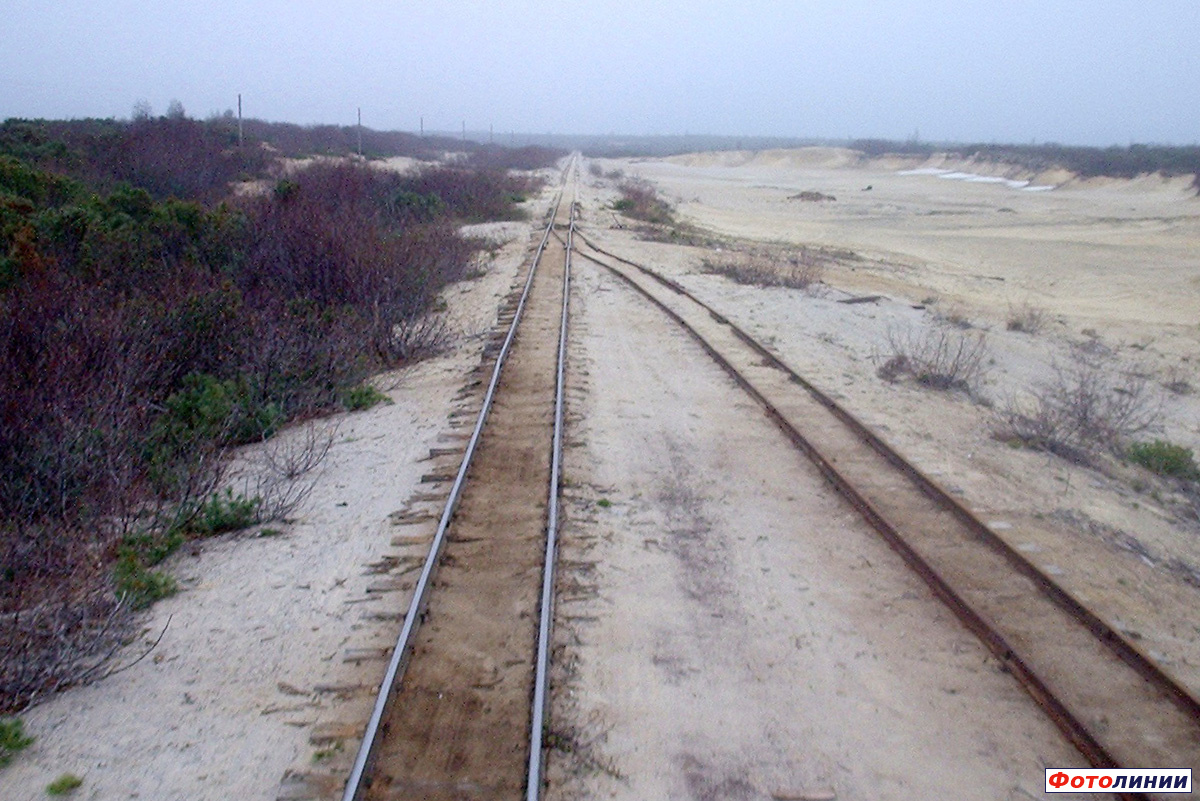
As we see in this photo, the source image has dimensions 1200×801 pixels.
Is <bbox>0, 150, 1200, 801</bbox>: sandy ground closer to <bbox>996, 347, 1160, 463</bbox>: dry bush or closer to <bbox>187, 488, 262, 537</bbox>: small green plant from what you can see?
<bbox>187, 488, 262, 537</bbox>: small green plant

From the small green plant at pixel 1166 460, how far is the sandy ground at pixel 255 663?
8082 mm

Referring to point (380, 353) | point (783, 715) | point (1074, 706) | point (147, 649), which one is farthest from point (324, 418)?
point (1074, 706)

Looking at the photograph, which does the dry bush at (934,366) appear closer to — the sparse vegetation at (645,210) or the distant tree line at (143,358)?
the distant tree line at (143,358)

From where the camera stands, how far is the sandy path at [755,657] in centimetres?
485

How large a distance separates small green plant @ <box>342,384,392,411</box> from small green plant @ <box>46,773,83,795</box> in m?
7.04

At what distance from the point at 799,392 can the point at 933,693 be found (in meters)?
6.65

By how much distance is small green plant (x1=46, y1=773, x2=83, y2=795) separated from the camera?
14.9 ft

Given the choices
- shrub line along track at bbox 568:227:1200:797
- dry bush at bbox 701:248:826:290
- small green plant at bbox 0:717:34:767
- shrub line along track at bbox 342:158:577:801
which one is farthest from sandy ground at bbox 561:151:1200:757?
small green plant at bbox 0:717:34:767

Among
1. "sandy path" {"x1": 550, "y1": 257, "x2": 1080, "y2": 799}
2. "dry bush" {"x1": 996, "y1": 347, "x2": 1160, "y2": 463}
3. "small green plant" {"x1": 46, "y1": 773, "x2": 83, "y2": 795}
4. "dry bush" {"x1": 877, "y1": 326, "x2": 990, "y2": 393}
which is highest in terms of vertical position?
"dry bush" {"x1": 877, "y1": 326, "x2": 990, "y2": 393}

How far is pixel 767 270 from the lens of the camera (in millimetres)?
23141

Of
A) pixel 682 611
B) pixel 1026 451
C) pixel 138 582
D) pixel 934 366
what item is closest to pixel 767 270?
pixel 934 366

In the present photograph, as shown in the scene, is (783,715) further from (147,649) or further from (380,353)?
(380,353)

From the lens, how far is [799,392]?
39.0 ft

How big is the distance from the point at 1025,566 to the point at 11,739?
6.74m
